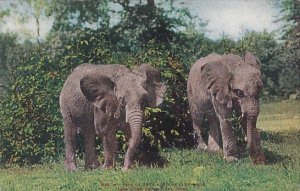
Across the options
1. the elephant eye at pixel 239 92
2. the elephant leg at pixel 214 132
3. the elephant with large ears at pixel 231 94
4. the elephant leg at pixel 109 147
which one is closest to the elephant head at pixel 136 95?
the elephant leg at pixel 109 147

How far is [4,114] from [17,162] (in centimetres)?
65

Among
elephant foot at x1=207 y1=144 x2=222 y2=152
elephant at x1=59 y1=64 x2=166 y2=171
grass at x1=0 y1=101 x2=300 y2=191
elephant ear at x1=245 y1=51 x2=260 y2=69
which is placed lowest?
grass at x1=0 y1=101 x2=300 y2=191

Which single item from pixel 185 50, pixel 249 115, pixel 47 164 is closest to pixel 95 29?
pixel 185 50

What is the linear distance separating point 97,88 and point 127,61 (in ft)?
4.24

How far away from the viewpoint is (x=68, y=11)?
806 centimetres

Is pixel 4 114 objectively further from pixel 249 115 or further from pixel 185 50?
pixel 249 115

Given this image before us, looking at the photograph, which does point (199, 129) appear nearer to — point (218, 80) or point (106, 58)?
point (106, 58)

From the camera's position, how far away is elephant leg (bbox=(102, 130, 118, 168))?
22.9 ft

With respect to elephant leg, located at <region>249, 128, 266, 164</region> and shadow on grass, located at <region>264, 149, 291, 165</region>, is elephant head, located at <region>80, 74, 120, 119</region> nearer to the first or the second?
elephant leg, located at <region>249, 128, 266, 164</region>

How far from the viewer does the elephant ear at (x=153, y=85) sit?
7.00 meters

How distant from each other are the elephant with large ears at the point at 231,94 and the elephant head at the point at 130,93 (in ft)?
1.76

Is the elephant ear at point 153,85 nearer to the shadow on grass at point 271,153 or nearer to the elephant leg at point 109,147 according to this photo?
the elephant leg at point 109,147

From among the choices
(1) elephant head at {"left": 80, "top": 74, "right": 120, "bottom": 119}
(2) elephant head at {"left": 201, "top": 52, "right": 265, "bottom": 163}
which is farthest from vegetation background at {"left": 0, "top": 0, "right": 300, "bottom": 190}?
Answer: (1) elephant head at {"left": 80, "top": 74, "right": 120, "bottom": 119}

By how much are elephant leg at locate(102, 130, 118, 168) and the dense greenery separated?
82 centimetres
